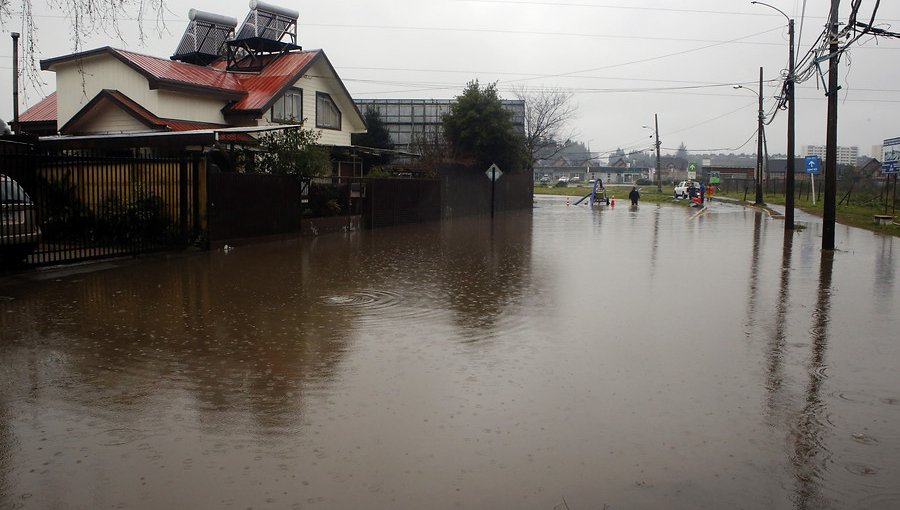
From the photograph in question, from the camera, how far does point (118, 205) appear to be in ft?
55.2

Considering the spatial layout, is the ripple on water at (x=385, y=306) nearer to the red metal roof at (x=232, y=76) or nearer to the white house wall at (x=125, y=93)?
the red metal roof at (x=232, y=76)

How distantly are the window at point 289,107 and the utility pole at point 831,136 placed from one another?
18088 millimetres

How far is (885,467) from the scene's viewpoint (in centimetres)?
533

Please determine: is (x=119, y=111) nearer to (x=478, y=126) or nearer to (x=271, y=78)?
(x=271, y=78)

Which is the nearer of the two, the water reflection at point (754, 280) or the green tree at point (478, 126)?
the water reflection at point (754, 280)

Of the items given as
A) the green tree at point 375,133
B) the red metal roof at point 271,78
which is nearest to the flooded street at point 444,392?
the red metal roof at point 271,78

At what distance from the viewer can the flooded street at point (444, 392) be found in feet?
16.0

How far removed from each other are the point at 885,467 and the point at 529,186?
147ft

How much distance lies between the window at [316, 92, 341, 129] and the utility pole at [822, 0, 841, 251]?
19.7 meters

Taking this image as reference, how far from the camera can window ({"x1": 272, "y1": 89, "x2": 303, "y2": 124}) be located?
30.1 meters

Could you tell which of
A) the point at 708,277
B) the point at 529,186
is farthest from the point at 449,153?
the point at 708,277

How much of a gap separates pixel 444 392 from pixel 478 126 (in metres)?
34.7

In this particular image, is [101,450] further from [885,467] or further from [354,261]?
[354,261]

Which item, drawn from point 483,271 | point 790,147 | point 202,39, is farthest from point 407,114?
point 483,271
